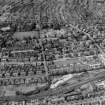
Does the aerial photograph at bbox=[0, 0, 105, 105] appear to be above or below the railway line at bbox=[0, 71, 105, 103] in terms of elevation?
above

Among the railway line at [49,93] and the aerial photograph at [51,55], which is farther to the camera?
the aerial photograph at [51,55]

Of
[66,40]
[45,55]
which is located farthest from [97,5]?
[45,55]

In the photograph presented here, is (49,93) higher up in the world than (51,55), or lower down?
lower down

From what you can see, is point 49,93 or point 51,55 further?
point 51,55

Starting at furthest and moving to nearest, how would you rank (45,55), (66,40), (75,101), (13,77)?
(66,40) → (45,55) → (13,77) → (75,101)

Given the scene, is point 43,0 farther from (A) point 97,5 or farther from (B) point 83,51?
(B) point 83,51

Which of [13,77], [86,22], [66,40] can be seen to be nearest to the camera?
[13,77]

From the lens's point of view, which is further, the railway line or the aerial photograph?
the aerial photograph

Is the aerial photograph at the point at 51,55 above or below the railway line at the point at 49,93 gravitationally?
above
